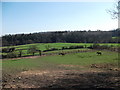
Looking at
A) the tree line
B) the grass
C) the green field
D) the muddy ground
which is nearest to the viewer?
the muddy ground

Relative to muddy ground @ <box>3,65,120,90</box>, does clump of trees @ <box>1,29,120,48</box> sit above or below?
above

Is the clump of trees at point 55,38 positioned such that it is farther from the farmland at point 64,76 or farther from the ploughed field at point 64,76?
the ploughed field at point 64,76

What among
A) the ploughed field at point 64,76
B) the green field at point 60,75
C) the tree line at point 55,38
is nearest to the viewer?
the ploughed field at point 64,76

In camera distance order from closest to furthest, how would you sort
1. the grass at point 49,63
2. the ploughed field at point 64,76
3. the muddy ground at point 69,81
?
the muddy ground at point 69,81 → the ploughed field at point 64,76 → the grass at point 49,63

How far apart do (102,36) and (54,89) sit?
53.5 m

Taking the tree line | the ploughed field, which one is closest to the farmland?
the ploughed field

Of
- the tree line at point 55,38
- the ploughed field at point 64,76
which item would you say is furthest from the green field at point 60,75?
the tree line at point 55,38

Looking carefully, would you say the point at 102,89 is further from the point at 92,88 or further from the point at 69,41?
the point at 69,41

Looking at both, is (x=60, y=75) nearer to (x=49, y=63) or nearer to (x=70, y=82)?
(x=70, y=82)

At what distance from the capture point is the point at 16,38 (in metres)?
66.2

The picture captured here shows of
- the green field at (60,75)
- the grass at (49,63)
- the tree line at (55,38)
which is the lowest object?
the grass at (49,63)

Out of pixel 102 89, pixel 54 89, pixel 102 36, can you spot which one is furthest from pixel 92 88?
pixel 102 36

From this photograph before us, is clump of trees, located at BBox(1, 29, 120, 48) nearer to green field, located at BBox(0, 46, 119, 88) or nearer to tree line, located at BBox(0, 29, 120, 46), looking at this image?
tree line, located at BBox(0, 29, 120, 46)

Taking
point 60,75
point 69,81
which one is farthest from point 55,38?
point 69,81
